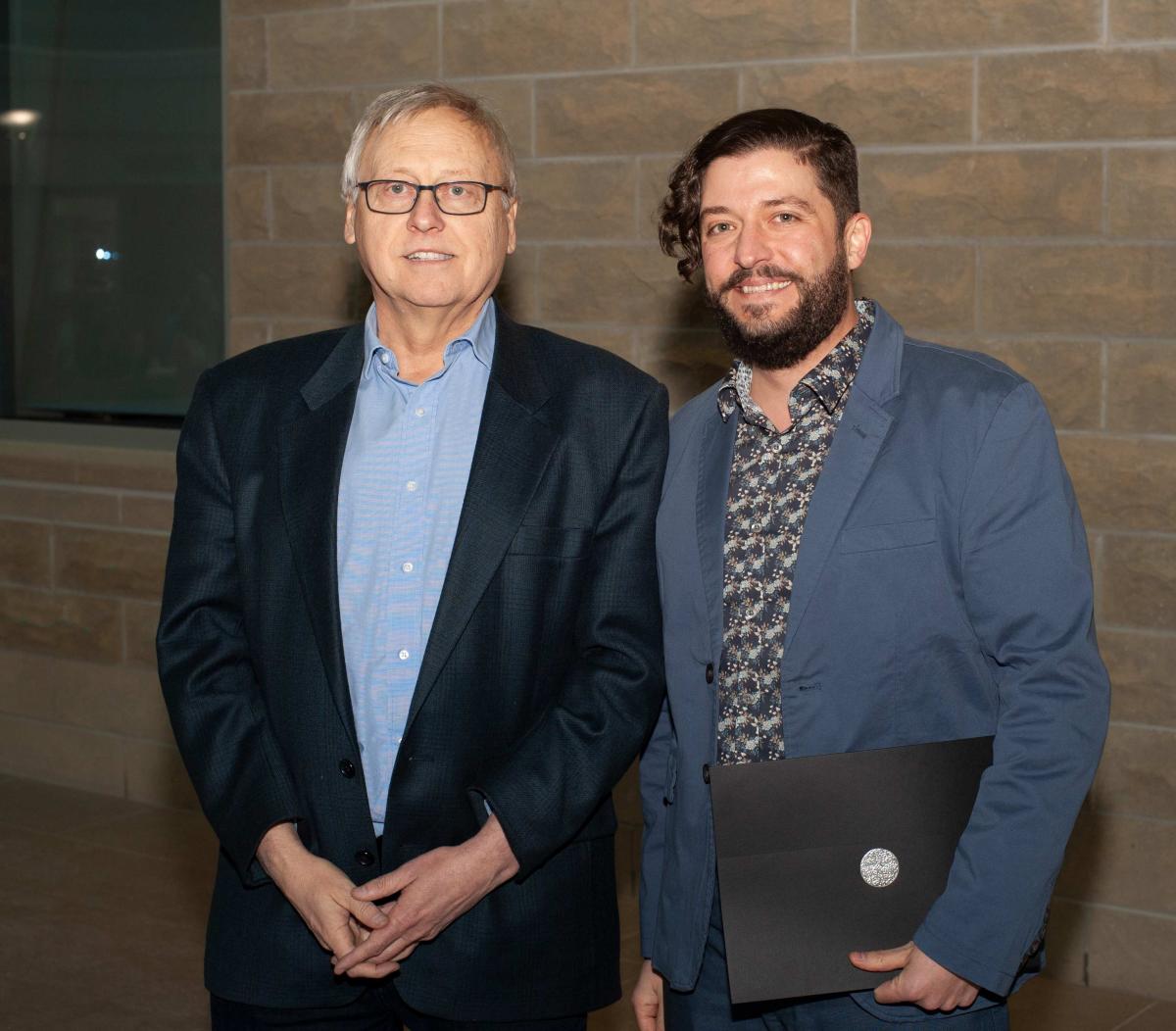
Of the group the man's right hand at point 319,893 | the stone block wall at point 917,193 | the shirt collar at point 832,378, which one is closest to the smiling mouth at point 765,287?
the shirt collar at point 832,378

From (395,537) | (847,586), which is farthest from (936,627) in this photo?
(395,537)

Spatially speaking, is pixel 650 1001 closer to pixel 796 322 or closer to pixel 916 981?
pixel 916 981

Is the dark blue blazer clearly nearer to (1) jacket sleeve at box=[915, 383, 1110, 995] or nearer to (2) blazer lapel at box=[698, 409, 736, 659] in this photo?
(2) blazer lapel at box=[698, 409, 736, 659]

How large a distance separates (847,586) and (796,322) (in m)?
0.36

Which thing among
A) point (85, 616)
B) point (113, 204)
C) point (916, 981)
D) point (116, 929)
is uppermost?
point (113, 204)

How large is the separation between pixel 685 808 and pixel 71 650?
12.8 ft

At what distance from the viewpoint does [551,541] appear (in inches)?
86.3

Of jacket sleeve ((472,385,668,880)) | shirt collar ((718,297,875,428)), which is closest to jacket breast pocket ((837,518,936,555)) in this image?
shirt collar ((718,297,875,428))

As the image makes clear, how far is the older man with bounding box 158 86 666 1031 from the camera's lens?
215 cm

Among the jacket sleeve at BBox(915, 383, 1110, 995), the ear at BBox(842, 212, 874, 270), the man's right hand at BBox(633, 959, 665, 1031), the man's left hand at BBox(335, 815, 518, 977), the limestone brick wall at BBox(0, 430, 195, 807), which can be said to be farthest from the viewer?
the limestone brick wall at BBox(0, 430, 195, 807)

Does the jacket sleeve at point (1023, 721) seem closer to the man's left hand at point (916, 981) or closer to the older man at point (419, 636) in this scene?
the man's left hand at point (916, 981)

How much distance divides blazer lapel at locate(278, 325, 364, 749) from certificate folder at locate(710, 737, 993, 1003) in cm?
52

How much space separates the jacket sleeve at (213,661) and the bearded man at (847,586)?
0.57m

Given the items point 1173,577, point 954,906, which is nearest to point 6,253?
point 1173,577
